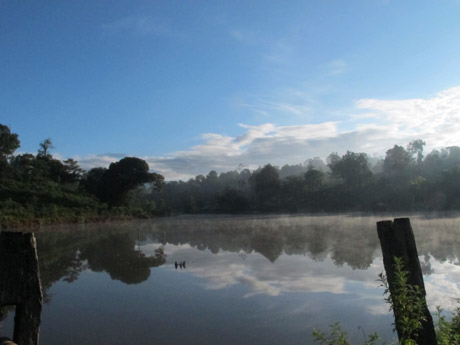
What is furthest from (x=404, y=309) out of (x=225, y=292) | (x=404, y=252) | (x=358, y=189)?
(x=358, y=189)

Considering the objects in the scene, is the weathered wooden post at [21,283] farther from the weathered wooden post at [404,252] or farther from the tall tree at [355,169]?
the tall tree at [355,169]

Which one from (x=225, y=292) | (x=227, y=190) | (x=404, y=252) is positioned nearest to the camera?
(x=404, y=252)

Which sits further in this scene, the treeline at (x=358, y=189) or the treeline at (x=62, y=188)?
the treeline at (x=358, y=189)

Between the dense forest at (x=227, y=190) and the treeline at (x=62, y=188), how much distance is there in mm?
71

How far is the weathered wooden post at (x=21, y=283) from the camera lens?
263cm

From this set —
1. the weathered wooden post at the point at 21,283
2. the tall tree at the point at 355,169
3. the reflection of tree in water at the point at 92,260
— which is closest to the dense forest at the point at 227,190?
the tall tree at the point at 355,169

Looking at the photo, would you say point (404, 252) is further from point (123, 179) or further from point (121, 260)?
point (123, 179)

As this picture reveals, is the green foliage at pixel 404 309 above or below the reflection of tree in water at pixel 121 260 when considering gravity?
above

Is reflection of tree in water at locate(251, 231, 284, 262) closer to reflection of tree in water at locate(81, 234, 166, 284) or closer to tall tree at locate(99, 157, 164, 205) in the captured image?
reflection of tree in water at locate(81, 234, 166, 284)

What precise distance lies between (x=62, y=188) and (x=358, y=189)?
34.4m

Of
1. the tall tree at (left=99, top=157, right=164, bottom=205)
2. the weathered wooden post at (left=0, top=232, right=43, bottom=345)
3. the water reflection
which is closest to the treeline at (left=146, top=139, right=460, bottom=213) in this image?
the tall tree at (left=99, top=157, right=164, bottom=205)

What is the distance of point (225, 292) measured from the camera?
759 cm

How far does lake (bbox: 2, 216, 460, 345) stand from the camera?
528 centimetres

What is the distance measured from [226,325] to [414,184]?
37717 mm
